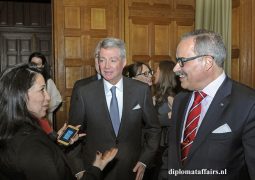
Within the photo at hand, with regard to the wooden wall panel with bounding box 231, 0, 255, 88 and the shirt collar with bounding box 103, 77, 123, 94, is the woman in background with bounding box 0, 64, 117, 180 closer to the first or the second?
the shirt collar with bounding box 103, 77, 123, 94

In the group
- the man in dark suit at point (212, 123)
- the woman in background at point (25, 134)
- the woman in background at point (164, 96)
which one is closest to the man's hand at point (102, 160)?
the woman in background at point (25, 134)

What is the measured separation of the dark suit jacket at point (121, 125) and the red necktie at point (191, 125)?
0.62 metres

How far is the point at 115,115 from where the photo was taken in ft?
8.34

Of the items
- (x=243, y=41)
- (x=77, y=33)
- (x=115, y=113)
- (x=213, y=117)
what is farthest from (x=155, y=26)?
(x=213, y=117)

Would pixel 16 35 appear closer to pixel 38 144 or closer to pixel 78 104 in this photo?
pixel 78 104

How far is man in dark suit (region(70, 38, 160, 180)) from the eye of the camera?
249cm

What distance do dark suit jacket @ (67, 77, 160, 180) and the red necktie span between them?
0.62 m

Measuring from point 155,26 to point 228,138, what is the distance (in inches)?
166

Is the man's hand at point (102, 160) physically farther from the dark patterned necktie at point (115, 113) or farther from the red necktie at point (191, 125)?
the dark patterned necktie at point (115, 113)

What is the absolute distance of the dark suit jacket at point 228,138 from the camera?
5.91 feet

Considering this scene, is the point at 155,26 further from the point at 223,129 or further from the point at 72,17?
the point at 223,129

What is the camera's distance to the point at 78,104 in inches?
100

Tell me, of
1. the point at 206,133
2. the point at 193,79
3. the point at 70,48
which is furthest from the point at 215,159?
the point at 70,48

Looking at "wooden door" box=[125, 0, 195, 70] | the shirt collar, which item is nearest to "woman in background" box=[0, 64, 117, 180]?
the shirt collar
